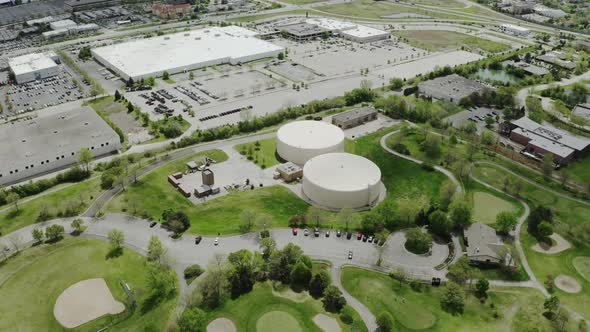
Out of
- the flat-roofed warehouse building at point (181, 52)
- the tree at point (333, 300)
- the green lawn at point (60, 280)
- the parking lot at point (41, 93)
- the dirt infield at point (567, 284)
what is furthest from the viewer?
the flat-roofed warehouse building at point (181, 52)

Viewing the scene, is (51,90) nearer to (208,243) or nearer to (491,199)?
(208,243)

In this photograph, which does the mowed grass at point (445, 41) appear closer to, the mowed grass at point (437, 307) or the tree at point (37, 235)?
the mowed grass at point (437, 307)

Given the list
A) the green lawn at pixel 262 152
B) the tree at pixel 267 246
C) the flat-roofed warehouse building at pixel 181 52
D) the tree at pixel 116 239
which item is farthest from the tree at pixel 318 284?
the flat-roofed warehouse building at pixel 181 52

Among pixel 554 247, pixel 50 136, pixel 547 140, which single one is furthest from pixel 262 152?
pixel 547 140

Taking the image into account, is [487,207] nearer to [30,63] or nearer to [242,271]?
[242,271]

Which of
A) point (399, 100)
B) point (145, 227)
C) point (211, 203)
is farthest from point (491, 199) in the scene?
point (145, 227)
